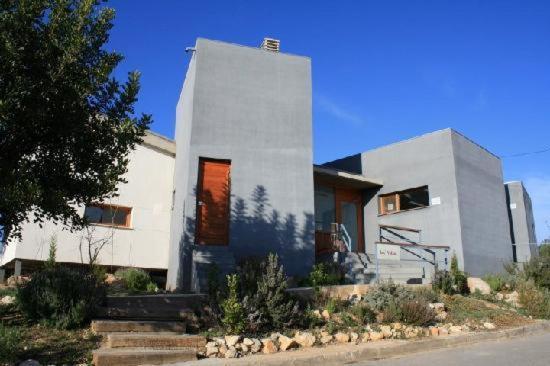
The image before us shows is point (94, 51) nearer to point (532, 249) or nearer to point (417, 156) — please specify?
point (417, 156)

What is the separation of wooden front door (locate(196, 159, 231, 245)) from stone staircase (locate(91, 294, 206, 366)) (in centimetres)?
355

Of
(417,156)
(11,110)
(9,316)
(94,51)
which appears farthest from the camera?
(417,156)

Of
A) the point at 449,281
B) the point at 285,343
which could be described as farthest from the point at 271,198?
the point at 285,343

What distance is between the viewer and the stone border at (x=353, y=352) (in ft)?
25.9

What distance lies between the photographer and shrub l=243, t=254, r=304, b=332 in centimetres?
927

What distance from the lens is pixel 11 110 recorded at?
6.88 metres

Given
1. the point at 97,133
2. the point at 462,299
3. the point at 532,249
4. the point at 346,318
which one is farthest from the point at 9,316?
A: the point at 532,249

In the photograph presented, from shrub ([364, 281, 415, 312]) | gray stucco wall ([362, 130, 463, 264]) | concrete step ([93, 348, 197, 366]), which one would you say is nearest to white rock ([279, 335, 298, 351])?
concrete step ([93, 348, 197, 366])

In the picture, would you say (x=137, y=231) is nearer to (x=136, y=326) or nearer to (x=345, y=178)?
(x=345, y=178)

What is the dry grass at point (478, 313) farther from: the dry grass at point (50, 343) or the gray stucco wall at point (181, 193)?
the dry grass at point (50, 343)

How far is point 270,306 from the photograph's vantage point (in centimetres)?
946

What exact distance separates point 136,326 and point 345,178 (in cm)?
1101

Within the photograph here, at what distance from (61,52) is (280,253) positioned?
8.32 m

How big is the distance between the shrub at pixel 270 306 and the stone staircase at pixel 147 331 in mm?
1147
